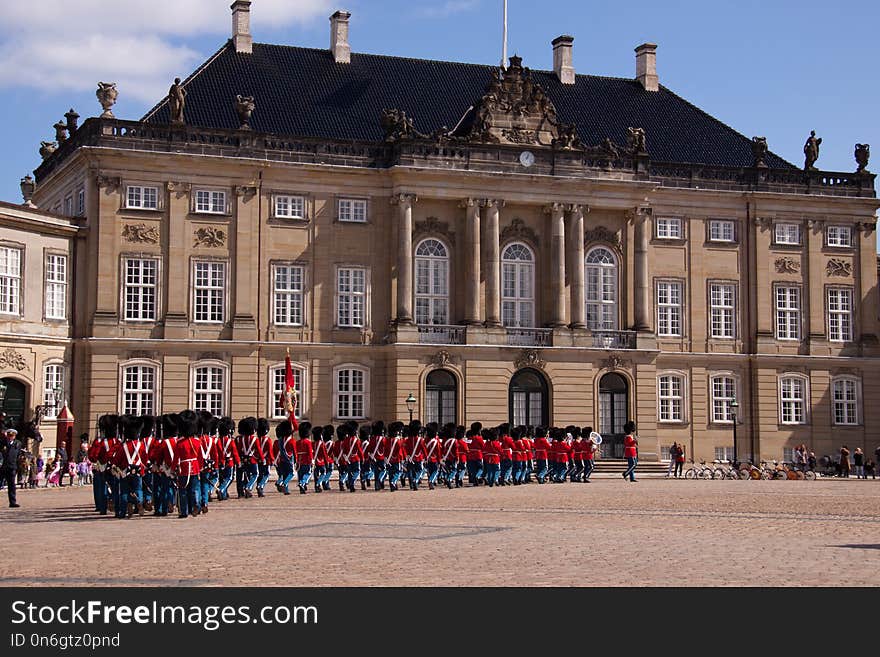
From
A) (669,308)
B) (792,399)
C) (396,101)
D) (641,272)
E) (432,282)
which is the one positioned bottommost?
(792,399)

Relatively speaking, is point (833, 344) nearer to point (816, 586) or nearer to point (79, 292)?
point (79, 292)

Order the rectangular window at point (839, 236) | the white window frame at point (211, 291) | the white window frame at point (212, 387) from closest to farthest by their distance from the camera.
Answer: the white window frame at point (212, 387) → the white window frame at point (211, 291) → the rectangular window at point (839, 236)

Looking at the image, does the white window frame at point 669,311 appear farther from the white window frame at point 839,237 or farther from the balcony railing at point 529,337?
the white window frame at point 839,237

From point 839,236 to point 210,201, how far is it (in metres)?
Answer: 25.4

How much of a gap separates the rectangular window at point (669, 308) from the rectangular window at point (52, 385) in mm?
22656

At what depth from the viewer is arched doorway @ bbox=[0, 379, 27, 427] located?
44.6 metres

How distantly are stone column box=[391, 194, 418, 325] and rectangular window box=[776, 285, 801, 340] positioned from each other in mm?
15428

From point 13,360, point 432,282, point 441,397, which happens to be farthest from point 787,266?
point 13,360

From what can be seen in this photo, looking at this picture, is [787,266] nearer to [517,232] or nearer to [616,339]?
[616,339]

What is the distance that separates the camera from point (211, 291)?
160 feet

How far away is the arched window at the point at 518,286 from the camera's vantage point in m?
52.4

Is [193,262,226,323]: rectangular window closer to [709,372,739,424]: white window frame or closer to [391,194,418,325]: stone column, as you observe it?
[391,194,418,325]: stone column

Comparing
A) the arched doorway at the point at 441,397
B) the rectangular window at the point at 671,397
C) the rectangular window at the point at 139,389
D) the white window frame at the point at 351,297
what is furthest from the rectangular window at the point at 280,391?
the rectangular window at the point at 671,397

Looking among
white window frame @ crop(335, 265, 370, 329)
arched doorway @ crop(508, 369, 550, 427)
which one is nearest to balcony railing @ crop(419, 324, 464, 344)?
white window frame @ crop(335, 265, 370, 329)
